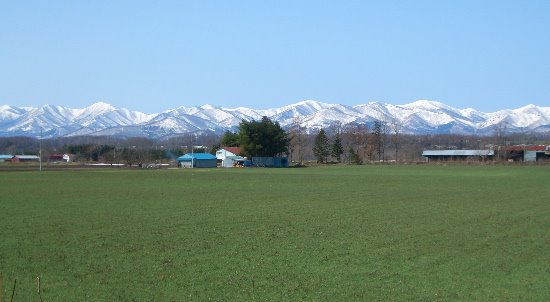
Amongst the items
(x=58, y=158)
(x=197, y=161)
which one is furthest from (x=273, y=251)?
(x=58, y=158)

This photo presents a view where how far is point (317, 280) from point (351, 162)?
10331cm

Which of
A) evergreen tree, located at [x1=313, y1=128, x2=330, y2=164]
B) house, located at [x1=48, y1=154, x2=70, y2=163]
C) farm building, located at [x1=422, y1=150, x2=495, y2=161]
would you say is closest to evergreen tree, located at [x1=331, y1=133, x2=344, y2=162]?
evergreen tree, located at [x1=313, y1=128, x2=330, y2=164]

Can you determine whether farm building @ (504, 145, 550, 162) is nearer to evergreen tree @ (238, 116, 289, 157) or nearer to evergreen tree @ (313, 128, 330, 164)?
evergreen tree @ (313, 128, 330, 164)

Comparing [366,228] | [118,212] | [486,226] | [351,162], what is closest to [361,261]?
[366,228]

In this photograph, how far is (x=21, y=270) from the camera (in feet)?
42.6

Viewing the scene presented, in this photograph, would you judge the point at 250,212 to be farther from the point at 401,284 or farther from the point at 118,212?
the point at 401,284

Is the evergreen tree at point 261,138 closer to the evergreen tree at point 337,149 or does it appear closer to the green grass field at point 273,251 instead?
the evergreen tree at point 337,149

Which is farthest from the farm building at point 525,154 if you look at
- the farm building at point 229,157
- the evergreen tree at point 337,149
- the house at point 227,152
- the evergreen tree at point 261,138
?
the farm building at point 229,157

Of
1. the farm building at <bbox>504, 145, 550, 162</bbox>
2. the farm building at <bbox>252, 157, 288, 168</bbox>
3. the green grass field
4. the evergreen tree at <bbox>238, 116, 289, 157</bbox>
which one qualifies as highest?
the evergreen tree at <bbox>238, 116, 289, 157</bbox>

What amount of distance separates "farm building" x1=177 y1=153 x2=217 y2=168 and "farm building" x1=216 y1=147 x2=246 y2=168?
2282 millimetres

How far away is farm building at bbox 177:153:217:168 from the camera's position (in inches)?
3944

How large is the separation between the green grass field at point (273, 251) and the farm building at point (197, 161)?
70.9 metres

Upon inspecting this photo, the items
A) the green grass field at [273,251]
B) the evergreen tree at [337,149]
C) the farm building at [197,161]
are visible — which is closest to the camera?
the green grass field at [273,251]

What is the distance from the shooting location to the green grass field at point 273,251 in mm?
11516
